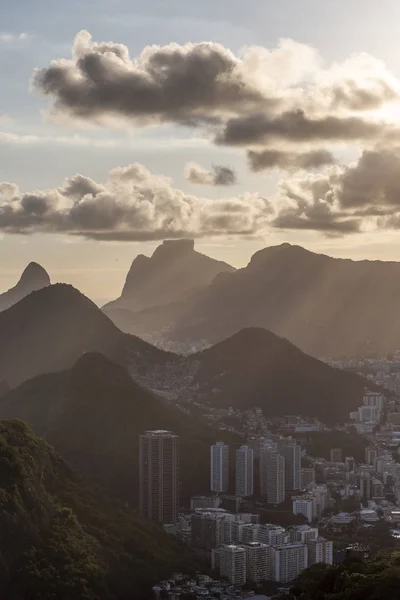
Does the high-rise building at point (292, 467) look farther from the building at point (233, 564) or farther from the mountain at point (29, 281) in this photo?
the mountain at point (29, 281)

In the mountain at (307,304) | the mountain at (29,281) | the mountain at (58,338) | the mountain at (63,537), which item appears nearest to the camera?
the mountain at (63,537)

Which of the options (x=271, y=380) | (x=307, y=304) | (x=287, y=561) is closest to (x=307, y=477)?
(x=287, y=561)

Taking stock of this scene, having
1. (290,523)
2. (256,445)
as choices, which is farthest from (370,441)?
(290,523)

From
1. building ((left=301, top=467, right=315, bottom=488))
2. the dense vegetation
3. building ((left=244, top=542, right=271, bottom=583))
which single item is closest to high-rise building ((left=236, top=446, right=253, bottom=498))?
building ((left=301, top=467, right=315, bottom=488))

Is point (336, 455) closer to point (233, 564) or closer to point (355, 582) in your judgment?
point (233, 564)

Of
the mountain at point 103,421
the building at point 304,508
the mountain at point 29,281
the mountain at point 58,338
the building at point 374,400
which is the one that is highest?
the mountain at point 29,281

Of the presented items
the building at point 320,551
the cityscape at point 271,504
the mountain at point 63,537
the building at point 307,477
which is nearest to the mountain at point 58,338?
the cityscape at point 271,504

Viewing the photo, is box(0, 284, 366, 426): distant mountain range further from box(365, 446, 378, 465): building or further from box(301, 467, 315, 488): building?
box(301, 467, 315, 488): building
